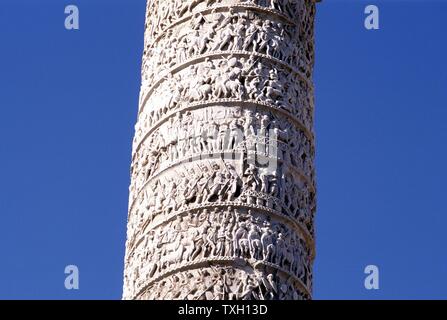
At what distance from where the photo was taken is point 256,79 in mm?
10656

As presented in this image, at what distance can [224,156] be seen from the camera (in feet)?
33.7

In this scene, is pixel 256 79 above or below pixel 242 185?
above

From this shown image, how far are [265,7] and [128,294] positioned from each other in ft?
7.37

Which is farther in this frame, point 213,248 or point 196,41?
point 196,41

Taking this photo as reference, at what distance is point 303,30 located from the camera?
11.3 metres

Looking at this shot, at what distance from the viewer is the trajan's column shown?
994 cm

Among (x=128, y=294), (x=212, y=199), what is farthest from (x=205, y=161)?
(x=128, y=294)

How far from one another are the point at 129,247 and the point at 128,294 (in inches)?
15.8

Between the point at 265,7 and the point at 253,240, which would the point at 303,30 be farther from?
the point at 253,240

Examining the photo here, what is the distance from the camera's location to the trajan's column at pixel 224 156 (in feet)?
32.6
